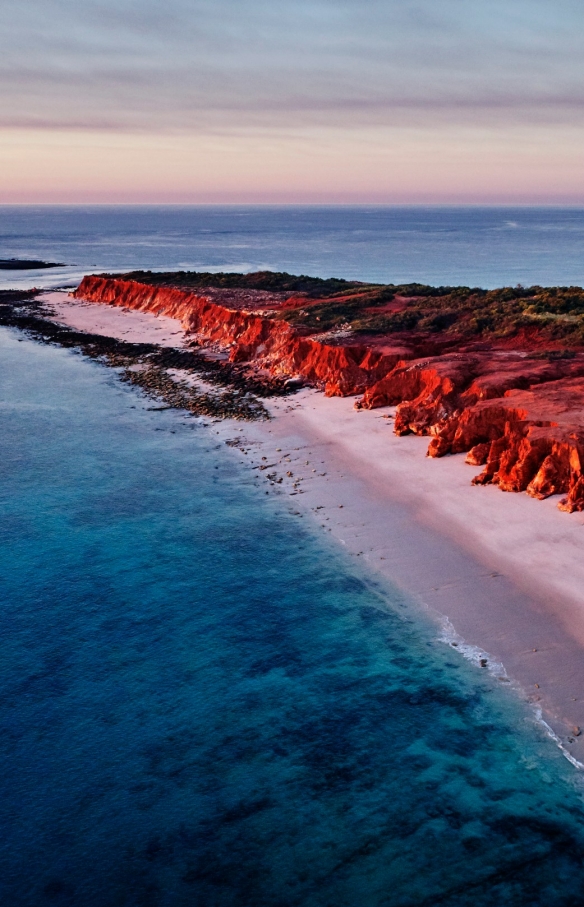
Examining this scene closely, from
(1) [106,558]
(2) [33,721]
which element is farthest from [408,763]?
(1) [106,558]

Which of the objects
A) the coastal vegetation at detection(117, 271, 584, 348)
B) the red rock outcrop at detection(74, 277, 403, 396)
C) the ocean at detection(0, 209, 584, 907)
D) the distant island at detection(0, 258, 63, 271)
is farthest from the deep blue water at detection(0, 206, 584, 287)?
the ocean at detection(0, 209, 584, 907)

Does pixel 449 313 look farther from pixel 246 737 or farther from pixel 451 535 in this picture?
pixel 246 737

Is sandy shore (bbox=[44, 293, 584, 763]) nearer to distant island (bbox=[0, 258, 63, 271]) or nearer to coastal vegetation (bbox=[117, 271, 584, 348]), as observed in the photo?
coastal vegetation (bbox=[117, 271, 584, 348])

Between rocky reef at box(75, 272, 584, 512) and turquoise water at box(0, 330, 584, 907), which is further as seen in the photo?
rocky reef at box(75, 272, 584, 512)

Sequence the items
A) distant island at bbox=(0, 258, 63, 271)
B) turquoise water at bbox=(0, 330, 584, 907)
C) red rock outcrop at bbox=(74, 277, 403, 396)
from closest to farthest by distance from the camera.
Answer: turquoise water at bbox=(0, 330, 584, 907) < red rock outcrop at bbox=(74, 277, 403, 396) < distant island at bbox=(0, 258, 63, 271)

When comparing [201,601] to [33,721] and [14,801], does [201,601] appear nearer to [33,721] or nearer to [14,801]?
[33,721]

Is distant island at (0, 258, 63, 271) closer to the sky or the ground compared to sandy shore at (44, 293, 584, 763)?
closer to the sky

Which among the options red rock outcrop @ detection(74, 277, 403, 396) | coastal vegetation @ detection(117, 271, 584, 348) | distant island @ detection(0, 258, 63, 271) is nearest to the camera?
red rock outcrop @ detection(74, 277, 403, 396)
